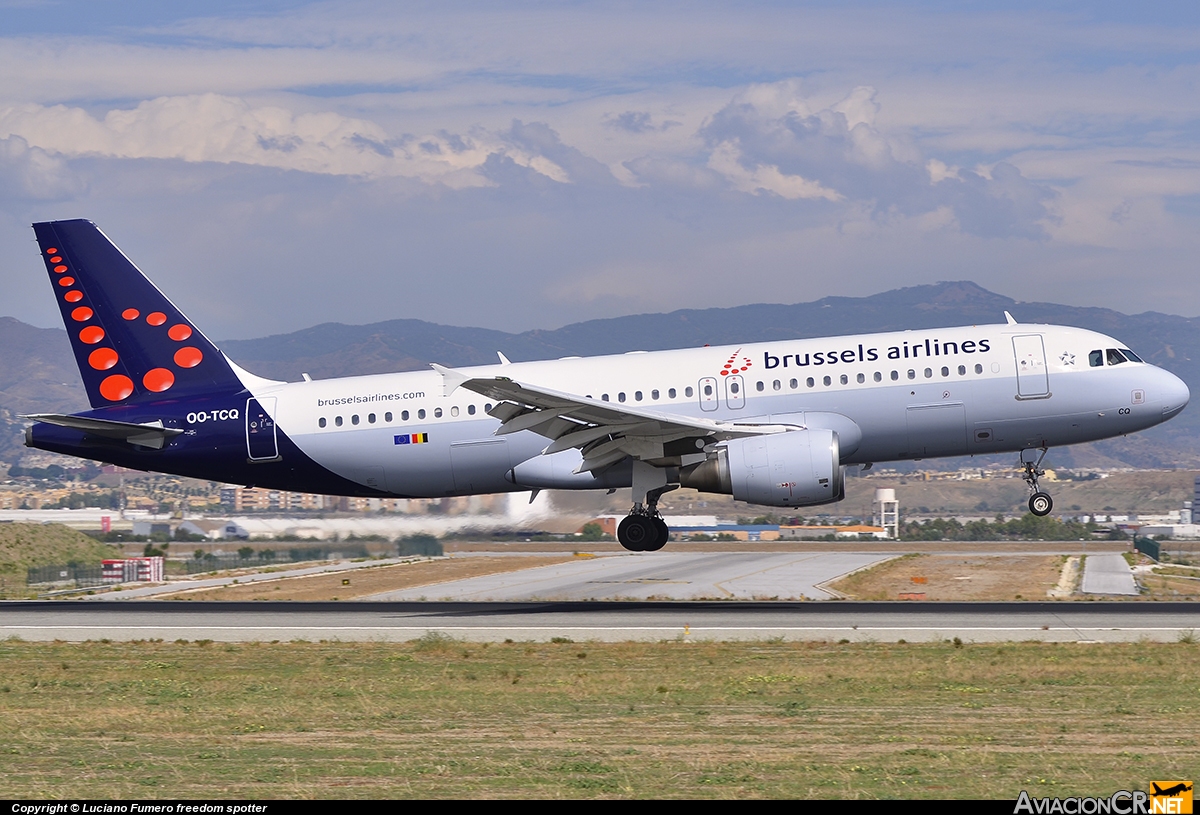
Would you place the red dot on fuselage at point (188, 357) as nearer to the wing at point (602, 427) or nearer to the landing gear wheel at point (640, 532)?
the wing at point (602, 427)

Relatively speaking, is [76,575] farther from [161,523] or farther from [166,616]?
[161,523]

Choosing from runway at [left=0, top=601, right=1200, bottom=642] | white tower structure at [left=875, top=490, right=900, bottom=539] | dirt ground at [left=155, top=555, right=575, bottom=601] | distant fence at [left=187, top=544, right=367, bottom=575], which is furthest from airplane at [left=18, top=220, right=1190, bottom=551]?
white tower structure at [left=875, top=490, right=900, bottom=539]

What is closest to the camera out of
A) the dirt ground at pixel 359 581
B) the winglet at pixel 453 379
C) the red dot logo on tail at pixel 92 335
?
the winglet at pixel 453 379

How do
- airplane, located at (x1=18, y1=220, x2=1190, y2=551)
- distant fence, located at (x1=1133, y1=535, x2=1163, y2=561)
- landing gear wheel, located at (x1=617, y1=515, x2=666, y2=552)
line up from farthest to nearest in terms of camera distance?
distant fence, located at (x1=1133, y1=535, x2=1163, y2=561) → landing gear wheel, located at (x1=617, y1=515, x2=666, y2=552) → airplane, located at (x1=18, y1=220, x2=1190, y2=551)

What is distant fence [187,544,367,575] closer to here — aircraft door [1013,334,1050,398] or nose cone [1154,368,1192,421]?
aircraft door [1013,334,1050,398]

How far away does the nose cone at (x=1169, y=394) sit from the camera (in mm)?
31797

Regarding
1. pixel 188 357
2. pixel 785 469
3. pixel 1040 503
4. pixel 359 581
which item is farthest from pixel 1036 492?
pixel 359 581

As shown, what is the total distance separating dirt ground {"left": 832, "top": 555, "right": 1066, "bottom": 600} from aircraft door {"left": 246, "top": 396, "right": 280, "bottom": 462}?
16.9 meters

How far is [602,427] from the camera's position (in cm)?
3084

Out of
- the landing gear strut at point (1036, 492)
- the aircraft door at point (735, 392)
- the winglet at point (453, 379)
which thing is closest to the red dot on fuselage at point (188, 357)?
the winglet at point (453, 379)

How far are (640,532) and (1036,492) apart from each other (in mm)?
9645

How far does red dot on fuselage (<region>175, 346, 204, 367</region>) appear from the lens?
3450 cm

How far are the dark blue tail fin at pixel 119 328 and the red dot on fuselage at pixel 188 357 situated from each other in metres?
0.03

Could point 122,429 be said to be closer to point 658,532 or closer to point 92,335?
point 92,335
